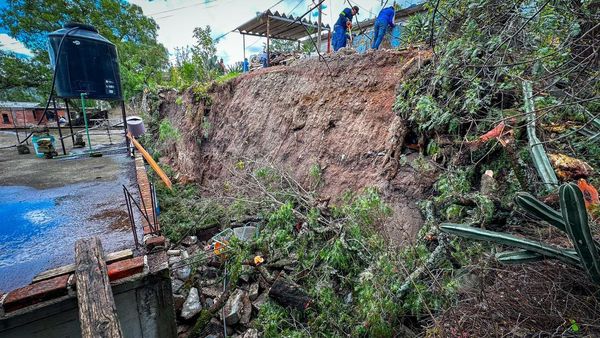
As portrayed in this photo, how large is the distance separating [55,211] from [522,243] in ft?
16.1

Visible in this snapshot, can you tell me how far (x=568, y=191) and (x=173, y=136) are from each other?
32.4 ft

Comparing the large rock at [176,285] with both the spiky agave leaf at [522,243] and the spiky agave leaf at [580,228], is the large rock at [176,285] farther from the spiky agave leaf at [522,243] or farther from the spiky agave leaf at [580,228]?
the spiky agave leaf at [580,228]

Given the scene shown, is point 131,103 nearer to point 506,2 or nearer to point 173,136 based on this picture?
point 173,136

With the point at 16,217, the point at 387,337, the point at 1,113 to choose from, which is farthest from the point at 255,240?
the point at 1,113

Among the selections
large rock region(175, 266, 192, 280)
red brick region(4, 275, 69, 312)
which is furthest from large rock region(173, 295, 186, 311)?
red brick region(4, 275, 69, 312)

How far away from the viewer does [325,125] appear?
4.73m

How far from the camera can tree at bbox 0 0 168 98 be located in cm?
1427

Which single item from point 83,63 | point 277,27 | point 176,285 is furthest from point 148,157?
point 277,27

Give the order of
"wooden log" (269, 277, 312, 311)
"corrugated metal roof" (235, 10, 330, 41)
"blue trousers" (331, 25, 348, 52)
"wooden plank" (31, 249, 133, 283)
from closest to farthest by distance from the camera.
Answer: "wooden plank" (31, 249, 133, 283), "wooden log" (269, 277, 312, 311), "blue trousers" (331, 25, 348, 52), "corrugated metal roof" (235, 10, 330, 41)

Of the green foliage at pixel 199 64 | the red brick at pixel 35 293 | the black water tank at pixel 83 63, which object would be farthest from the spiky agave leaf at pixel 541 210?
the green foliage at pixel 199 64

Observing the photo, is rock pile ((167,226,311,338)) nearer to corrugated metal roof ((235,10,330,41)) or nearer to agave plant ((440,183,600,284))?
agave plant ((440,183,600,284))

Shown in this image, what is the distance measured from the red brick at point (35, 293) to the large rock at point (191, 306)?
4.90 feet

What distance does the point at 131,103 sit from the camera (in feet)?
52.7

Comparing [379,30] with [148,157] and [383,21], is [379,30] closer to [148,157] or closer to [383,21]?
[383,21]
